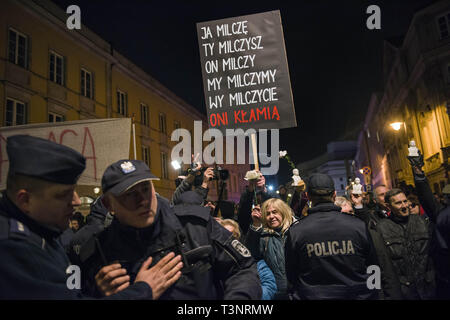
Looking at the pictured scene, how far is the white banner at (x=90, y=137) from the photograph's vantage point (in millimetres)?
5117

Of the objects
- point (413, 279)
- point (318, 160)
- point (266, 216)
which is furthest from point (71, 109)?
point (318, 160)

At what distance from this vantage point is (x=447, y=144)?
1869cm

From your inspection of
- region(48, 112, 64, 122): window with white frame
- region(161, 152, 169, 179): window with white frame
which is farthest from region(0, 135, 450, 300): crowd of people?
region(161, 152, 169, 179): window with white frame

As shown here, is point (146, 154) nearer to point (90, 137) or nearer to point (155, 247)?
point (90, 137)

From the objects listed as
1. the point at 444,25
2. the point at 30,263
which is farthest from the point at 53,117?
the point at 444,25

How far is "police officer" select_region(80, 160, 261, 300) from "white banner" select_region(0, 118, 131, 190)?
10.1 ft

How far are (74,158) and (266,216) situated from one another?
262 centimetres

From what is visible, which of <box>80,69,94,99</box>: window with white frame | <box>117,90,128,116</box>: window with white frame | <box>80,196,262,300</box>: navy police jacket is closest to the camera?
<box>80,196,262,300</box>: navy police jacket

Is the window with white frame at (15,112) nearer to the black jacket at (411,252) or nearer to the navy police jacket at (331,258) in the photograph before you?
the navy police jacket at (331,258)

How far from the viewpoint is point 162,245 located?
2.09 metres

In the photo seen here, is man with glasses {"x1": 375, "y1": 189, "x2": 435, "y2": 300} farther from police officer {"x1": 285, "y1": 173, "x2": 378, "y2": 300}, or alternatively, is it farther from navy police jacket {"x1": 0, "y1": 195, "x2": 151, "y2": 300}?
navy police jacket {"x1": 0, "y1": 195, "x2": 151, "y2": 300}

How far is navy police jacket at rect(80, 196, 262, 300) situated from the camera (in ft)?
6.64

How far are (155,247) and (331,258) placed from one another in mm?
1552

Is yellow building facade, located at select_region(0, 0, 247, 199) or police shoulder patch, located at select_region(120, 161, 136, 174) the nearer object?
police shoulder patch, located at select_region(120, 161, 136, 174)
